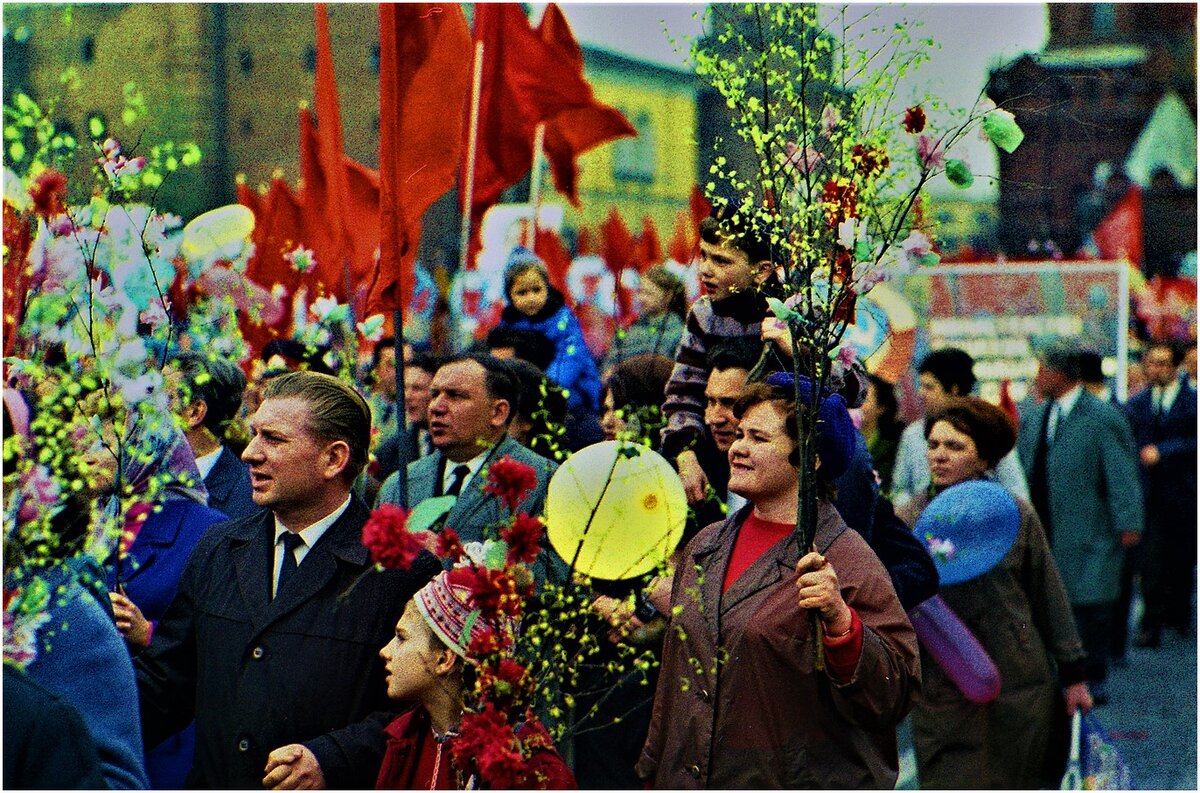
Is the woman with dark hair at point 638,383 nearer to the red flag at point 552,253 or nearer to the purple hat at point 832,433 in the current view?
the purple hat at point 832,433

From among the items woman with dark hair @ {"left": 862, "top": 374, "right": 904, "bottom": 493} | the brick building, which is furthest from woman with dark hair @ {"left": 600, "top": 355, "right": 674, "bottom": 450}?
the brick building

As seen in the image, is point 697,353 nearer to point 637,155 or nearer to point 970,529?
point 970,529

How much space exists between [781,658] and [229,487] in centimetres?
248

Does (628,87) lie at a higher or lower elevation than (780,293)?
higher

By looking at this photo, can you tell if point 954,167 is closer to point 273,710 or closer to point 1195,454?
point 273,710

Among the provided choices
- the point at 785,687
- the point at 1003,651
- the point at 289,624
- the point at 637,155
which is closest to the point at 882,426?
the point at 1003,651

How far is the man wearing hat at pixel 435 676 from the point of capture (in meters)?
4.28

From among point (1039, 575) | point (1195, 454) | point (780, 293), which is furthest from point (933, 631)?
point (1195, 454)

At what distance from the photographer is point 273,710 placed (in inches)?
180

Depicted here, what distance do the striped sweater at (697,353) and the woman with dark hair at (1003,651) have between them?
1.45 meters

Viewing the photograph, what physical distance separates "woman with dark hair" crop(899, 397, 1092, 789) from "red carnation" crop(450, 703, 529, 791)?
11.4 ft

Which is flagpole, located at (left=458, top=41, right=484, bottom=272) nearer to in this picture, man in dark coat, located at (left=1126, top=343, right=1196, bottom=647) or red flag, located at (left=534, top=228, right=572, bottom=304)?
red flag, located at (left=534, top=228, right=572, bottom=304)

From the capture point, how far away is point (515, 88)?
9.95 metres

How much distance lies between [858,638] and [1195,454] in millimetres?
9716
